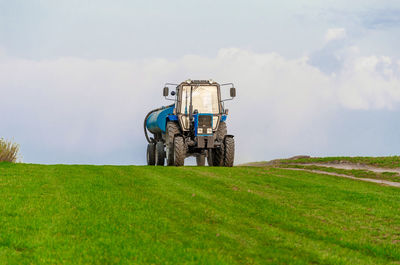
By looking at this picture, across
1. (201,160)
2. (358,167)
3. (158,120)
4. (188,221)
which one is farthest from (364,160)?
(188,221)

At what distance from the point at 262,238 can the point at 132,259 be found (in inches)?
126

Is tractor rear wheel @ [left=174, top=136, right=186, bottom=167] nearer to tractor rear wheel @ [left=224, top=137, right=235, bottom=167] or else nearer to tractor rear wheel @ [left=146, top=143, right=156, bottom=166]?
tractor rear wheel @ [left=224, top=137, right=235, bottom=167]

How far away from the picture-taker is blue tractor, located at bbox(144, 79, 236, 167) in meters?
25.2

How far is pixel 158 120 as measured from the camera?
28859mm

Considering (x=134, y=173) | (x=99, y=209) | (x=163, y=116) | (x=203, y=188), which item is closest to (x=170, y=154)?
(x=163, y=116)

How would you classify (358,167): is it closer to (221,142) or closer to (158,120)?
(221,142)

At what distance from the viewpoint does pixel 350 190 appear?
18.4 metres

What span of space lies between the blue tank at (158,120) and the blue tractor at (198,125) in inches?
11.6

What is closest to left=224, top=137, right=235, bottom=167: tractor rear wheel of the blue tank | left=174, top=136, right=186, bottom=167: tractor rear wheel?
left=174, top=136, right=186, bottom=167: tractor rear wheel

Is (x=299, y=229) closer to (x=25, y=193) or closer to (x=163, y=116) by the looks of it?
(x=25, y=193)

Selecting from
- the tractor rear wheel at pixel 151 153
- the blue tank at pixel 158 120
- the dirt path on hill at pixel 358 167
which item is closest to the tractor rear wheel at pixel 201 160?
the tractor rear wheel at pixel 151 153

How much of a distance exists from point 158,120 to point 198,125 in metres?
4.34

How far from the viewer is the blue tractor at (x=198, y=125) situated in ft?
82.5

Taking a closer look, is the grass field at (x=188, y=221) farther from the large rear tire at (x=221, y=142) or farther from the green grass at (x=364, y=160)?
the green grass at (x=364, y=160)
